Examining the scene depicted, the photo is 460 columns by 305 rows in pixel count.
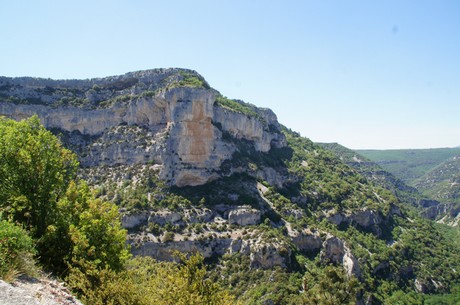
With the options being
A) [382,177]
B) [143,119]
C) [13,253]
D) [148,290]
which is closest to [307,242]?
[143,119]

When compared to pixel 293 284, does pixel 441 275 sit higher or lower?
lower

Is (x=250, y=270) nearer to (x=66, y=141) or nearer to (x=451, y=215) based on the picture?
(x=66, y=141)

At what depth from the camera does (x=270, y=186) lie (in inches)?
2793

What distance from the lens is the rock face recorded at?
6375 centimetres

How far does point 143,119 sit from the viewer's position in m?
72.0

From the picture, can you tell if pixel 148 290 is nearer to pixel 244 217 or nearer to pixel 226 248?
pixel 226 248

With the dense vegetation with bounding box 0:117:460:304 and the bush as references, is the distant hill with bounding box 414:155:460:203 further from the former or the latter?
the bush

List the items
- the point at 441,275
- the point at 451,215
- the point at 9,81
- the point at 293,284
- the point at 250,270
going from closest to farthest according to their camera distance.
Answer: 1. the point at 293,284
2. the point at 250,270
3. the point at 441,275
4. the point at 9,81
5. the point at 451,215

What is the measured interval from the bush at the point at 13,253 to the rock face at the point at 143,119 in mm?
52273

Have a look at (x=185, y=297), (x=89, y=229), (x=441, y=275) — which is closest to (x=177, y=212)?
(x=89, y=229)

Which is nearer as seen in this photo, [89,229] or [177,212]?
[89,229]

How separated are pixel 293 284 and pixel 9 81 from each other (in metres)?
76.7

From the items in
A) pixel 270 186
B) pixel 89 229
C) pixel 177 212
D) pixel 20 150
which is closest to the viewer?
pixel 20 150

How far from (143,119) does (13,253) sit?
65152 mm
